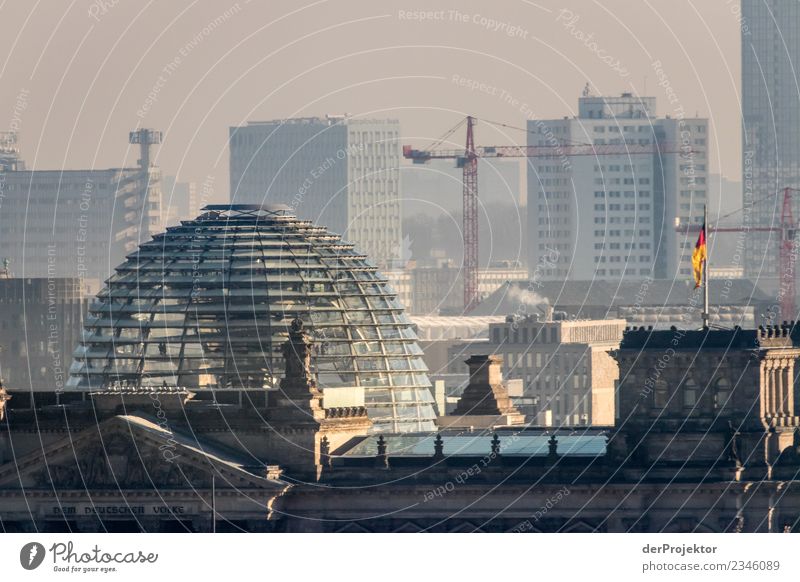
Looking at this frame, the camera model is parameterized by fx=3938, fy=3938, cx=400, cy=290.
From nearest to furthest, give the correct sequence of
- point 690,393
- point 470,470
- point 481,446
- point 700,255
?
point 690,393 → point 470,470 → point 700,255 → point 481,446

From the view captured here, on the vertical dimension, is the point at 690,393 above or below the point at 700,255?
below

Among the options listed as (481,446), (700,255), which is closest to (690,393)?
(700,255)

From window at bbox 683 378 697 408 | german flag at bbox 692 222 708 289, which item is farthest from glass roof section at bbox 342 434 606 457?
german flag at bbox 692 222 708 289

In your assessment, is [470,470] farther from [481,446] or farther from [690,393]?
[690,393]

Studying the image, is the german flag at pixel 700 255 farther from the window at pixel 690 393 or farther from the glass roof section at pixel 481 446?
the glass roof section at pixel 481 446

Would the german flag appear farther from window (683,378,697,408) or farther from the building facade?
window (683,378,697,408)

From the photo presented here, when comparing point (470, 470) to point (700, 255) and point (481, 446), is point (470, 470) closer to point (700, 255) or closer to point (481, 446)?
point (481, 446)

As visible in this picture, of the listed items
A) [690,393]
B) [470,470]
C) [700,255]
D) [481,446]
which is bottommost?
[470,470]

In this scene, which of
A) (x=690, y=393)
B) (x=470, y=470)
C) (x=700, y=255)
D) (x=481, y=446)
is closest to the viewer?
Answer: (x=690, y=393)

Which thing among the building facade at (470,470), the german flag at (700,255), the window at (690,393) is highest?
the german flag at (700,255)

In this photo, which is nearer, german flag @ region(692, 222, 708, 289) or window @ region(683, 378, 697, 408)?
window @ region(683, 378, 697, 408)

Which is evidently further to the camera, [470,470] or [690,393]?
[470,470]

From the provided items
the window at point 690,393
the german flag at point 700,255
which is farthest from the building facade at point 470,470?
the german flag at point 700,255

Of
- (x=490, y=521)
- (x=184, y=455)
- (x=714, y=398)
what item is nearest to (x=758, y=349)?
(x=714, y=398)
